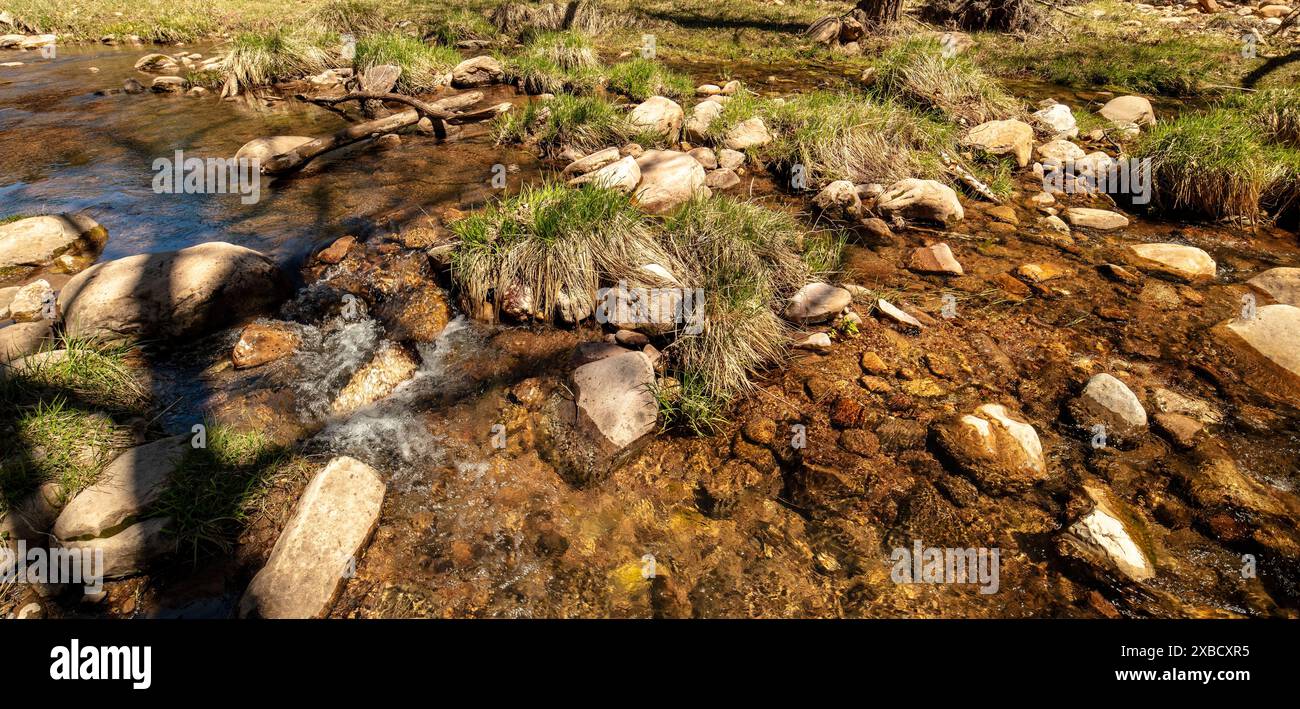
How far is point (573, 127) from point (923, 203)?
4.31 metres

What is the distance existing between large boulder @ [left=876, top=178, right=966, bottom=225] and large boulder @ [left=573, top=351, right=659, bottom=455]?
11.7ft

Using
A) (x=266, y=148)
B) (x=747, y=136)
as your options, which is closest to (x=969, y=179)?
(x=747, y=136)

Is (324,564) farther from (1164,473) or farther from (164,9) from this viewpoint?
(164,9)

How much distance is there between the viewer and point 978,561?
276cm

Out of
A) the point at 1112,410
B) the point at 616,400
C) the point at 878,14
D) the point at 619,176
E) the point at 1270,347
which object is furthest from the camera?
the point at 878,14

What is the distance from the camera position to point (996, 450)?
10.4 feet

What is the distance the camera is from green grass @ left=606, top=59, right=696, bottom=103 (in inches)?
350

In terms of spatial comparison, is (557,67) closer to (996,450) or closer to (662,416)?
(662,416)

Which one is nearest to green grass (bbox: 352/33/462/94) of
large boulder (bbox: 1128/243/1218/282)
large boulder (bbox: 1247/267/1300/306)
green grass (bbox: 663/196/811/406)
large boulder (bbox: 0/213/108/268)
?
large boulder (bbox: 0/213/108/268)

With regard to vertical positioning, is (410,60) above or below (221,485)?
above

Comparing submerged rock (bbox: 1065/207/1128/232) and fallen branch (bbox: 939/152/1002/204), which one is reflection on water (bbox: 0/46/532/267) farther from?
submerged rock (bbox: 1065/207/1128/232)

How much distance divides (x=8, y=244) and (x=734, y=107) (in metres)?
7.50

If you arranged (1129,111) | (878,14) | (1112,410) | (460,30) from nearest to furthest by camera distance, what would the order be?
(1112,410) → (1129,111) → (878,14) → (460,30)

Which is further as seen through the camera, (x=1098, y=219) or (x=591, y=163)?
(x=591, y=163)
